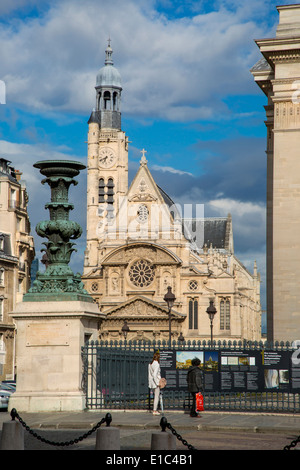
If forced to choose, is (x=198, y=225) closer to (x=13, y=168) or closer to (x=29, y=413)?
(x=13, y=168)

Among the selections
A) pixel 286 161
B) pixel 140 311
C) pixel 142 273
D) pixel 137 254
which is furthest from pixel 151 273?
pixel 286 161

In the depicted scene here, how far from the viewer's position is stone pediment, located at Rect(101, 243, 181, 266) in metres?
72.8

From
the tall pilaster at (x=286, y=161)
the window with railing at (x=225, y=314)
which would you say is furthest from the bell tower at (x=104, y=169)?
the tall pilaster at (x=286, y=161)

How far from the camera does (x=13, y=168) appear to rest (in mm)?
64375

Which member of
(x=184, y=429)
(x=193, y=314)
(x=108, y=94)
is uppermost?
(x=108, y=94)

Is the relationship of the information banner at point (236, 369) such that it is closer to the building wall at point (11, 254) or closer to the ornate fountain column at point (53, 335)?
the ornate fountain column at point (53, 335)

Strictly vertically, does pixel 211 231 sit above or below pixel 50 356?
above

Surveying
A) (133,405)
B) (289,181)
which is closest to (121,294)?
(289,181)

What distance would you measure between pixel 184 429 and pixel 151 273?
5842cm

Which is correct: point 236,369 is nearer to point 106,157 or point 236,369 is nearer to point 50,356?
point 50,356

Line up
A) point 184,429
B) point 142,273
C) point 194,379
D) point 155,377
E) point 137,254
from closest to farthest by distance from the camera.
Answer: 1. point 184,429
2. point 194,379
3. point 155,377
4. point 142,273
5. point 137,254

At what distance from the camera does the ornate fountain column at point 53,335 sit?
695 inches

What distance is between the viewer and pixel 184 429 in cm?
1490

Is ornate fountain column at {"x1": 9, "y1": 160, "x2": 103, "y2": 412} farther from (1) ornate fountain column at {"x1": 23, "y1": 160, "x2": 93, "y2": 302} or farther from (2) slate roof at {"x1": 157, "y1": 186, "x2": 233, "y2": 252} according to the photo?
(2) slate roof at {"x1": 157, "y1": 186, "x2": 233, "y2": 252}
